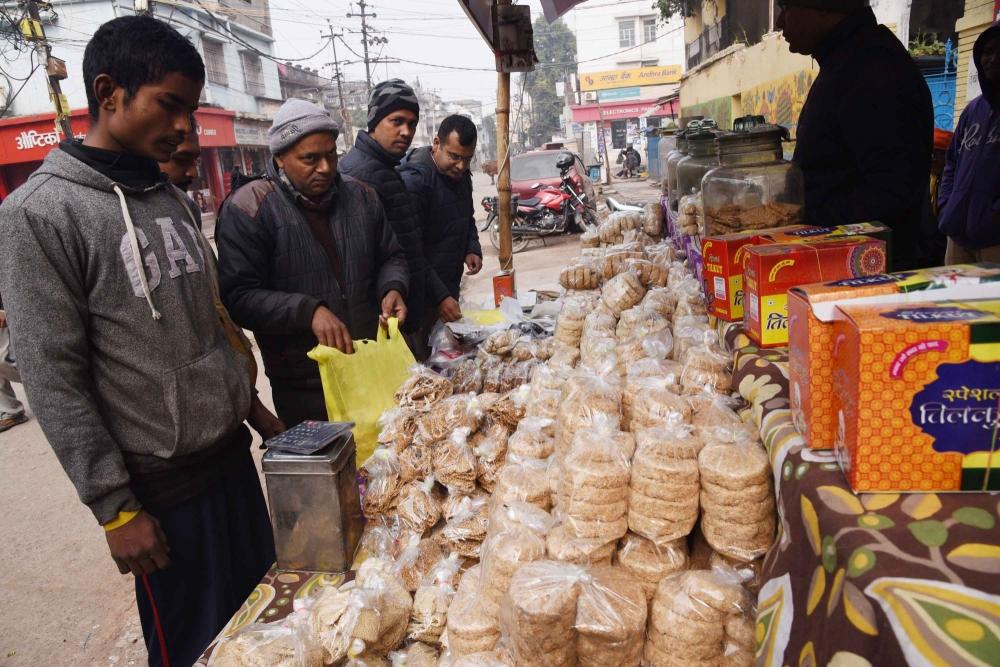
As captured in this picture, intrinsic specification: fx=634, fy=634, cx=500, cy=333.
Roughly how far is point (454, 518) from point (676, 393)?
75 cm

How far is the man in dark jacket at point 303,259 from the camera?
2500 mm

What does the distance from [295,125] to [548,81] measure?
71779 mm

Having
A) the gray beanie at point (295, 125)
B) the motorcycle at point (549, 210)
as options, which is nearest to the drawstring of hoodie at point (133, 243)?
the gray beanie at point (295, 125)

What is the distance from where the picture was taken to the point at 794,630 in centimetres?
95

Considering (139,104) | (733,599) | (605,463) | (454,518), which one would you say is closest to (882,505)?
(733,599)

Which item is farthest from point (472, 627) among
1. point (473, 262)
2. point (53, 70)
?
point (53, 70)

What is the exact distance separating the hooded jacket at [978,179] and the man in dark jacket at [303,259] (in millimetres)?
2880

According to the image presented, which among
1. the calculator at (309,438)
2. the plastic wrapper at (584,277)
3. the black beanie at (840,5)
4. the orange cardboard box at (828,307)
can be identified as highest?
the black beanie at (840,5)

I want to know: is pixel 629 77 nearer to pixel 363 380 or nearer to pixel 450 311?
pixel 450 311

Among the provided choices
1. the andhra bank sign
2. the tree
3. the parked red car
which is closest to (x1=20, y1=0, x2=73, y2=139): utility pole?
the parked red car

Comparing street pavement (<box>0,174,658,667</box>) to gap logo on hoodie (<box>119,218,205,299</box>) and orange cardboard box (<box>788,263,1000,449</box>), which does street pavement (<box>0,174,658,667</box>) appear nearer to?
gap logo on hoodie (<box>119,218,205,299</box>)

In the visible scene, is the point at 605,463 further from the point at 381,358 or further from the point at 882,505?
the point at 381,358

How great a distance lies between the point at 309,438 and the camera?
1.89 metres

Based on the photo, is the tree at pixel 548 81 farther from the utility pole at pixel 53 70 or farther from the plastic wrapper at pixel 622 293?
the plastic wrapper at pixel 622 293
